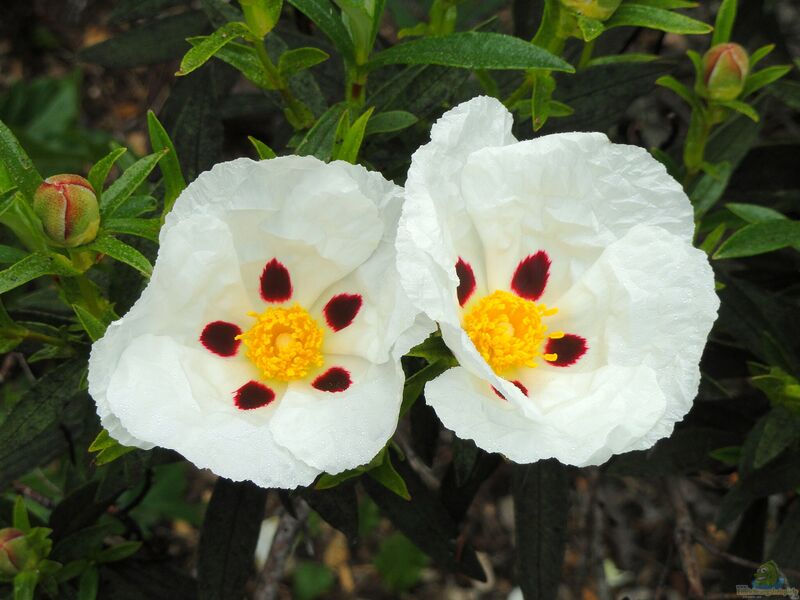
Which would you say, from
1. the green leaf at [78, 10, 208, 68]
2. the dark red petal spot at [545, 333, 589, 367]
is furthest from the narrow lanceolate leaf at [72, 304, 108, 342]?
the green leaf at [78, 10, 208, 68]

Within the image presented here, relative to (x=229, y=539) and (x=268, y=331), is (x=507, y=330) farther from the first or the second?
(x=229, y=539)

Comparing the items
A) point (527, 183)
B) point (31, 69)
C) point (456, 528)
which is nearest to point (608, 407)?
point (527, 183)

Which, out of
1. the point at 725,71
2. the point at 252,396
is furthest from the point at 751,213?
the point at 252,396

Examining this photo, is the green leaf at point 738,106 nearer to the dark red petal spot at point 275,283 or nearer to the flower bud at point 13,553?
the dark red petal spot at point 275,283

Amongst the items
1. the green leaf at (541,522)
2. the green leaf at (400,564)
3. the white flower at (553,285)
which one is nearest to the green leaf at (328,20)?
the white flower at (553,285)

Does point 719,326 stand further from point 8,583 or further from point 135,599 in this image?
point 8,583

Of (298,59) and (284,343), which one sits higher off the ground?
(298,59)
